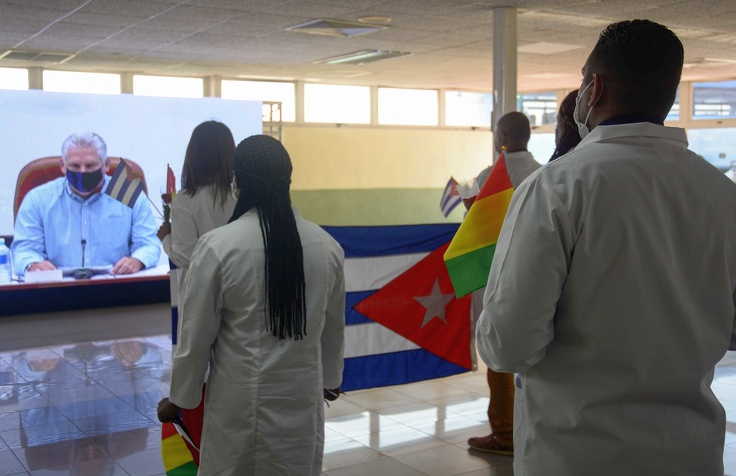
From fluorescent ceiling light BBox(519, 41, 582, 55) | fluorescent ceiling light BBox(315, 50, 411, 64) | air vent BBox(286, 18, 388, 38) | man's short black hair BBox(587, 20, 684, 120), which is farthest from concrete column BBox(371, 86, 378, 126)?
man's short black hair BBox(587, 20, 684, 120)

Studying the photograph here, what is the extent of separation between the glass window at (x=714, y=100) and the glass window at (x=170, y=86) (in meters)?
9.25

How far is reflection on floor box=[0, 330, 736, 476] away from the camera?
4414mm

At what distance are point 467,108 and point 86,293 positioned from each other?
33.5 feet

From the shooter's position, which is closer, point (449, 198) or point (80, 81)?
point (449, 198)

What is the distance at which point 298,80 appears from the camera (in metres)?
15.5

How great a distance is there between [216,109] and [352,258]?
19.5 feet

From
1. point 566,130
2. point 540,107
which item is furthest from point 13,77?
point 566,130

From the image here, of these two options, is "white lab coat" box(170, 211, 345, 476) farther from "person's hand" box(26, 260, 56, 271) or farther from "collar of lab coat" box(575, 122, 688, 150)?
"person's hand" box(26, 260, 56, 271)

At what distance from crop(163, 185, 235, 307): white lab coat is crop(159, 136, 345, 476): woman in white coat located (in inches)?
51.2

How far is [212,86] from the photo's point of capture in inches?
570

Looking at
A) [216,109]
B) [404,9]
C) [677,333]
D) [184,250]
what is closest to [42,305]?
[216,109]

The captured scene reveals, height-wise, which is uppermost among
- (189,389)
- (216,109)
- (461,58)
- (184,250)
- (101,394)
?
(461,58)

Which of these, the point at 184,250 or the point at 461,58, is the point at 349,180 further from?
the point at 184,250

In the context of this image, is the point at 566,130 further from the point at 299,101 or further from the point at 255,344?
the point at 299,101
